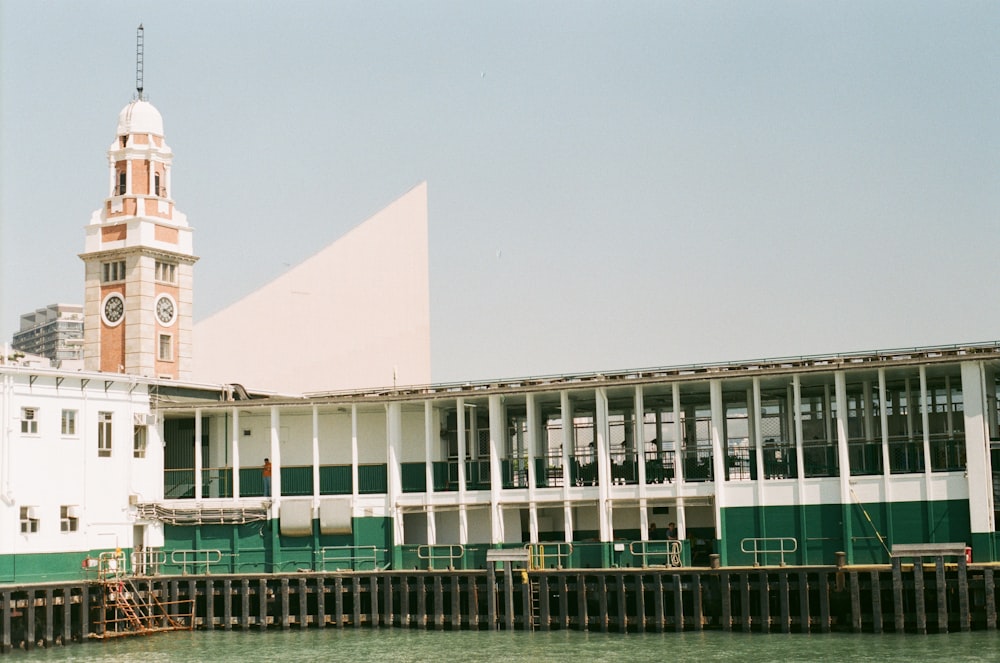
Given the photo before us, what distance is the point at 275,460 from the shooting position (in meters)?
46.9

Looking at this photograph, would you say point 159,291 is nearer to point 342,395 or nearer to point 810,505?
point 342,395

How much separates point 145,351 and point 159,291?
3.11 metres

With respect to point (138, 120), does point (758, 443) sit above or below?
below

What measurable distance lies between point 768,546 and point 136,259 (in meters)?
38.6

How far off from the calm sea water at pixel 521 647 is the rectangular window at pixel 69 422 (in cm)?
653

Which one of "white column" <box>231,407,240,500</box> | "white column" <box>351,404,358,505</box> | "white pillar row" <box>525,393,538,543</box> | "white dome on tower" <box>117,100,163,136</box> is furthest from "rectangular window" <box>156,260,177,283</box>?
"white pillar row" <box>525,393,538,543</box>

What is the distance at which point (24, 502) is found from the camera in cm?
4297

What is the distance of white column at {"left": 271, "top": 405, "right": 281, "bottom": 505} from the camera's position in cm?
4675

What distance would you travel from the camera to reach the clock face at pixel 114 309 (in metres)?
70.7

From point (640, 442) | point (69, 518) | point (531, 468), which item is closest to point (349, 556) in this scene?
point (531, 468)

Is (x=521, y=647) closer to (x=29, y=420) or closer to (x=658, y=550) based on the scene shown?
(x=658, y=550)

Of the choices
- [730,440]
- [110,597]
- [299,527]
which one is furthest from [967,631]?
[110,597]

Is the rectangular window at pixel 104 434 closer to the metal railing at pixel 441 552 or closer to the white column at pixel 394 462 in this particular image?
the white column at pixel 394 462

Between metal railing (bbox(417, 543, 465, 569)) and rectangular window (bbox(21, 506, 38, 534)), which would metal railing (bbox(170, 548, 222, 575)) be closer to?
rectangular window (bbox(21, 506, 38, 534))
